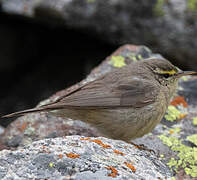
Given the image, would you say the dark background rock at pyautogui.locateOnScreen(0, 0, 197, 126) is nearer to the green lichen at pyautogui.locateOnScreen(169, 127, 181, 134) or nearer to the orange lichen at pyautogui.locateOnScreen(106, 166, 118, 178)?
the green lichen at pyautogui.locateOnScreen(169, 127, 181, 134)

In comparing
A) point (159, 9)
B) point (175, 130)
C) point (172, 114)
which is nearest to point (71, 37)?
point (159, 9)

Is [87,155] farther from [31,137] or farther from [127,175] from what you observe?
[31,137]

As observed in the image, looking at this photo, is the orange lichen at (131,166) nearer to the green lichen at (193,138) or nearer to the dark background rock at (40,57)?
the green lichen at (193,138)

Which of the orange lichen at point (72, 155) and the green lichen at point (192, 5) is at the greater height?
the green lichen at point (192, 5)

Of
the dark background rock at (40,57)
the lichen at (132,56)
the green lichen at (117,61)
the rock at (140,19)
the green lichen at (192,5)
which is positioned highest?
the green lichen at (192,5)

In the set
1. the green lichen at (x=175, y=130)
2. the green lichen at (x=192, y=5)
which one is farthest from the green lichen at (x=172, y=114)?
the green lichen at (x=192, y=5)

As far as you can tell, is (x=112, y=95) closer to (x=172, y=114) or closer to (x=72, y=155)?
(x=172, y=114)

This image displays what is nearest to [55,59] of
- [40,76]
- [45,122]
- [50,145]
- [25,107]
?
[40,76]
